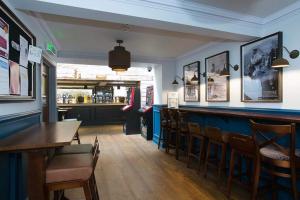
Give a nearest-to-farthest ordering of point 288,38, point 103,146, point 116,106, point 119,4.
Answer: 1. point 119,4
2. point 288,38
3. point 103,146
4. point 116,106

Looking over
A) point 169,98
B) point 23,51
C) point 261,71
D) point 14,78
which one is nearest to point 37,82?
point 23,51

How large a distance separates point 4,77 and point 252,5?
2.81 metres

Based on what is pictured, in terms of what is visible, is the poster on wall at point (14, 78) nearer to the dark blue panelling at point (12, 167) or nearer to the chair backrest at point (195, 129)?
the dark blue panelling at point (12, 167)

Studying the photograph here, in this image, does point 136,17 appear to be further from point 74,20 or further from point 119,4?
point 74,20

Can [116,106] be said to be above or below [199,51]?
below

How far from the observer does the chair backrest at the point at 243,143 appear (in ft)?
7.28

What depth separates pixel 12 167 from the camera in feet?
6.52

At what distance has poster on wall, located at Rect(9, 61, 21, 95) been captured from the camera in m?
1.94

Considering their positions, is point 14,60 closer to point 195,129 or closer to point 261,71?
point 195,129

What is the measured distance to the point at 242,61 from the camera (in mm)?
3449

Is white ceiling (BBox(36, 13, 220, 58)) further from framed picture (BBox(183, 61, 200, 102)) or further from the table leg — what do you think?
the table leg

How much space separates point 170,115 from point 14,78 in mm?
3057

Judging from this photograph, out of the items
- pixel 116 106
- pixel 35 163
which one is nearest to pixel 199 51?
pixel 35 163

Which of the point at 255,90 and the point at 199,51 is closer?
the point at 255,90
